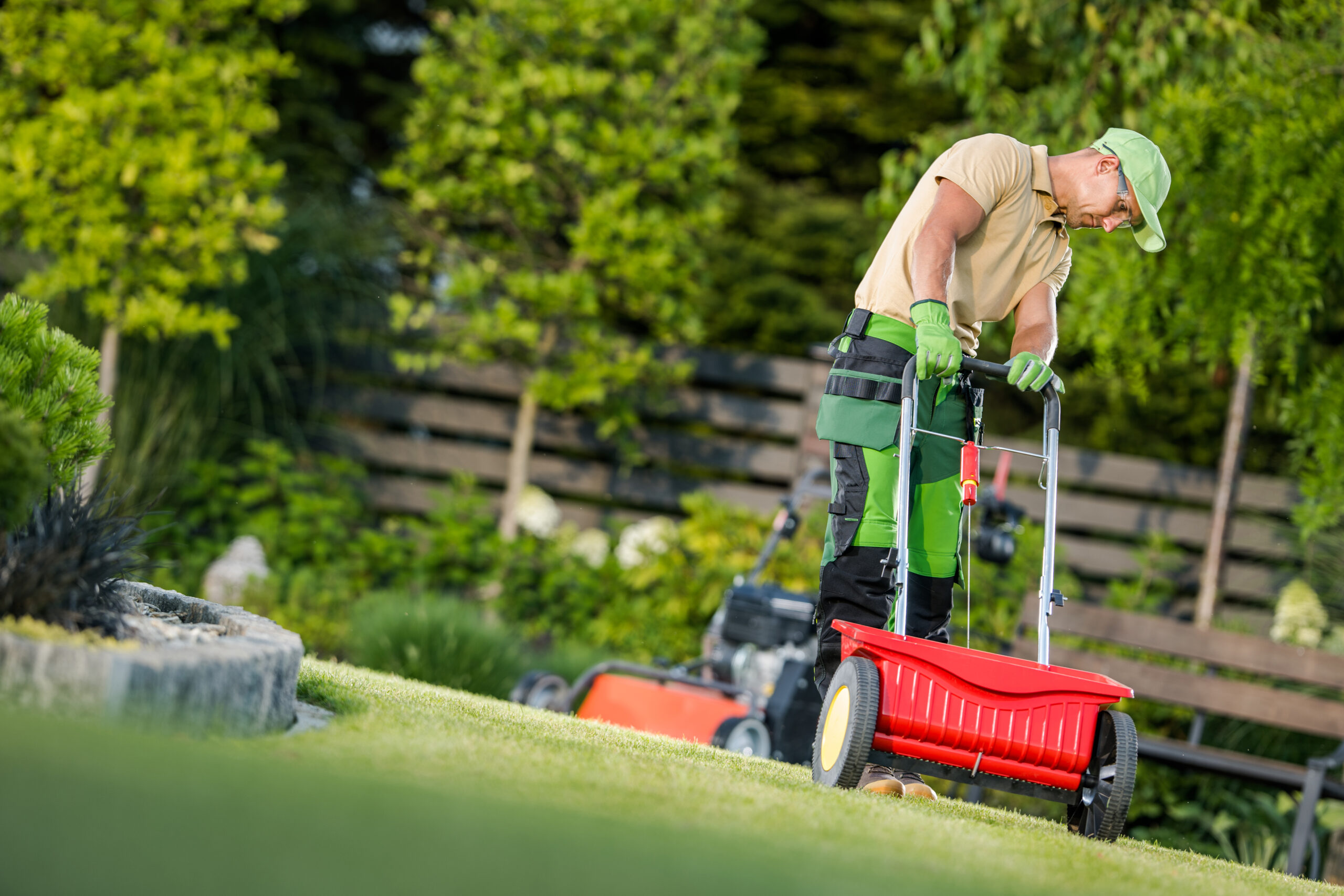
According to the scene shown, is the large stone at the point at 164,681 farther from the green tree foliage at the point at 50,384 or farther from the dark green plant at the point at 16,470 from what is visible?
the green tree foliage at the point at 50,384

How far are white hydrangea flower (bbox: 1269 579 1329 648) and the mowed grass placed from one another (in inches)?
160

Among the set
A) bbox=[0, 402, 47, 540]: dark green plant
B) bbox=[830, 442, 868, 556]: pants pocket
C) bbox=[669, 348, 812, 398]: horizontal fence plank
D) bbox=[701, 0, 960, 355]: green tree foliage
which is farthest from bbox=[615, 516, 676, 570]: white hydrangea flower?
bbox=[0, 402, 47, 540]: dark green plant

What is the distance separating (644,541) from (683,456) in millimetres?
1009

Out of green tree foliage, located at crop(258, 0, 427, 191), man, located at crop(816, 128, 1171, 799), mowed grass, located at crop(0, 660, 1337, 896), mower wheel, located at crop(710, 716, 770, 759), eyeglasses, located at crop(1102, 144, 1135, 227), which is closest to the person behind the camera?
mowed grass, located at crop(0, 660, 1337, 896)

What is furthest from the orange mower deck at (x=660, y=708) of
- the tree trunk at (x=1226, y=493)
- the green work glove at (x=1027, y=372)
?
the tree trunk at (x=1226, y=493)

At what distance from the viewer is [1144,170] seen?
3270 mm

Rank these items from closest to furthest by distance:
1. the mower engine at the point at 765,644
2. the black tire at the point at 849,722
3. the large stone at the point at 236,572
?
the black tire at the point at 849,722
the mower engine at the point at 765,644
the large stone at the point at 236,572

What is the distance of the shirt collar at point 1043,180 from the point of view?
335 cm

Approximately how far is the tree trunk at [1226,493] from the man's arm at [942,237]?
156 inches

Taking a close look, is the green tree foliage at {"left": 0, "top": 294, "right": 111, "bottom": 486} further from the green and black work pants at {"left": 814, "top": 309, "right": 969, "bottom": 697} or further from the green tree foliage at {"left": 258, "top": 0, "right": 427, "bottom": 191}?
the green tree foliage at {"left": 258, "top": 0, "right": 427, "bottom": 191}

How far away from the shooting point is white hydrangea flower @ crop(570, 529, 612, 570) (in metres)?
7.61

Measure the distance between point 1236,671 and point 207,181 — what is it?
568 centimetres

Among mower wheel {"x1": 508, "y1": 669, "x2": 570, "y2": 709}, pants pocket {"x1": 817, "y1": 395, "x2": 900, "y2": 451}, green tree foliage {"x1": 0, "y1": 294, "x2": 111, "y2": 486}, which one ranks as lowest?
mower wheel {"x1": 508, "y1": 669, "x2": 570, "y2": 709}

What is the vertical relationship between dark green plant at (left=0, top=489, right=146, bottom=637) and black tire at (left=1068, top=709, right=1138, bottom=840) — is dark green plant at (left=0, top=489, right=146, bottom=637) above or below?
above
